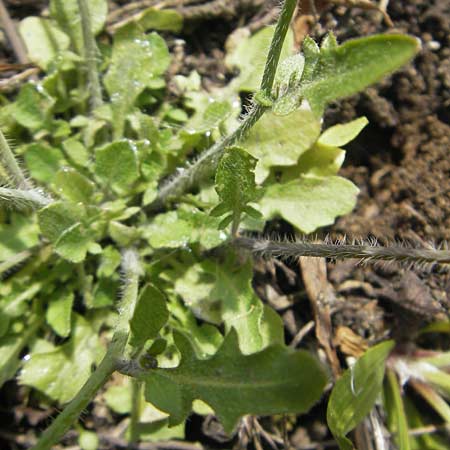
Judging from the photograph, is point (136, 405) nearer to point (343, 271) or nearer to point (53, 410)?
point (53, 410)

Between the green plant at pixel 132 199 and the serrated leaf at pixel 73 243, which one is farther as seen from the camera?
the green plant at pixel 132 199

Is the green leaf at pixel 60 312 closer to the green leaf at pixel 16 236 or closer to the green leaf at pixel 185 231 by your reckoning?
the green leaf at pixel 16 236

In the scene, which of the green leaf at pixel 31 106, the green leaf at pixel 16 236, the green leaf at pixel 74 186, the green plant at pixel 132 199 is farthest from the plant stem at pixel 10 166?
the green leaf at pixel 31 106

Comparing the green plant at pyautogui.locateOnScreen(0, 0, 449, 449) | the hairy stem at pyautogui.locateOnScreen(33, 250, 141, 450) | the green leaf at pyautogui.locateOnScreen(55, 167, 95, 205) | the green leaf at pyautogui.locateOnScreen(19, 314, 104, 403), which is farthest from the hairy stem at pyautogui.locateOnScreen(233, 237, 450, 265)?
the green leaf at pyautogui.locateOnScreen(19, 314, 104, 403)

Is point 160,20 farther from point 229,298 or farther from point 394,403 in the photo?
point 394,403

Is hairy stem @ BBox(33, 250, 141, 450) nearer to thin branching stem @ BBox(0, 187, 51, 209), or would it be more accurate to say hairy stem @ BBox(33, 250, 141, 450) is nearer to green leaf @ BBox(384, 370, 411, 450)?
thin branching stem @ BBox(0, 187, 51, 209)

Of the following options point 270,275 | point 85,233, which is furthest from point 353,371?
point 85,233
